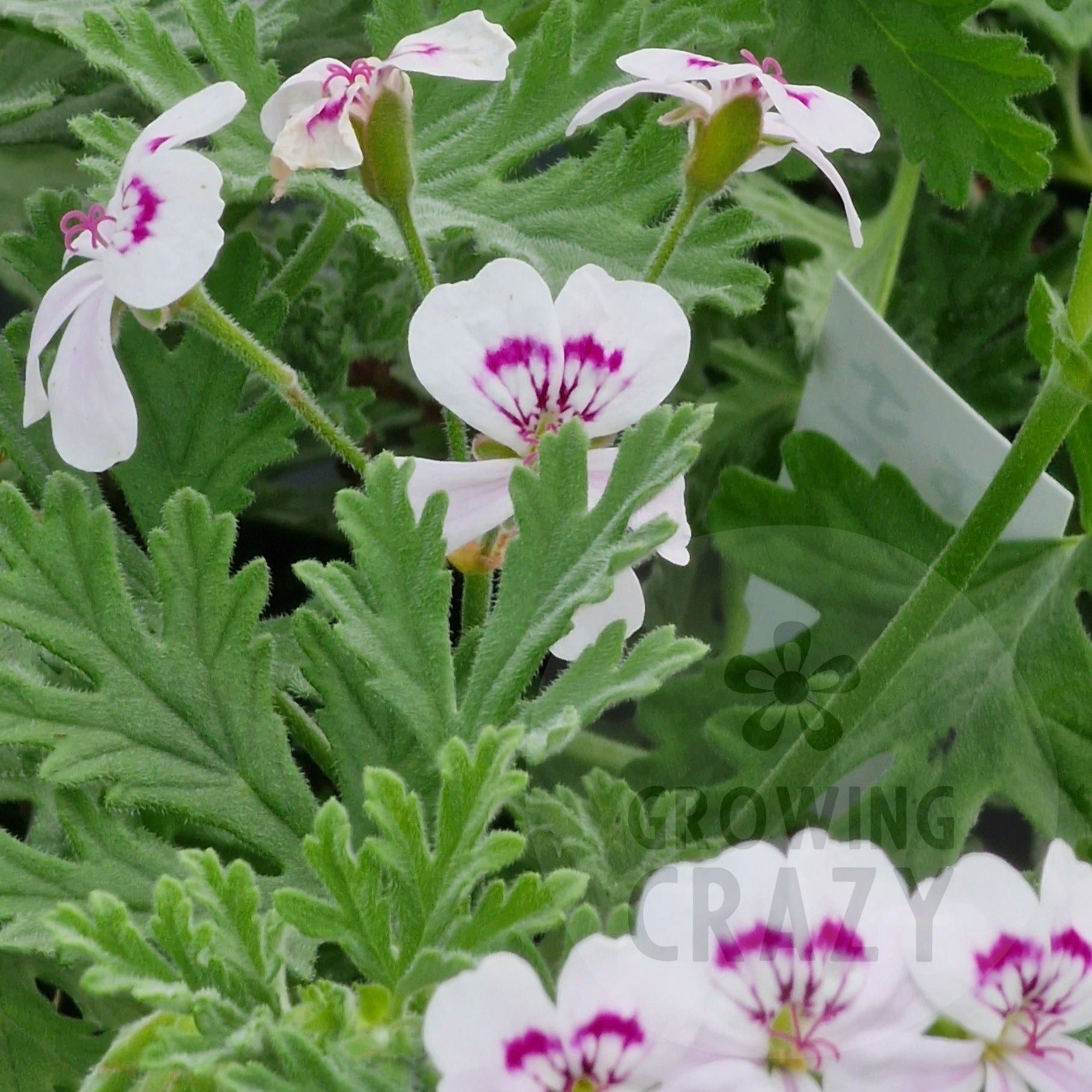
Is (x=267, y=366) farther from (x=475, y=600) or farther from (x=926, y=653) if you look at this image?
(x=926, y=653)

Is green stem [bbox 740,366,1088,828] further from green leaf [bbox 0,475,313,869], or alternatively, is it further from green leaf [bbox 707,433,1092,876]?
green leaf [bbox 0,475,313,869]

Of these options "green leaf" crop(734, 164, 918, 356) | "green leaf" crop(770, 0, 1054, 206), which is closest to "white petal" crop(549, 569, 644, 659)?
"green leaf" crop(770, 0, 1054, 206)

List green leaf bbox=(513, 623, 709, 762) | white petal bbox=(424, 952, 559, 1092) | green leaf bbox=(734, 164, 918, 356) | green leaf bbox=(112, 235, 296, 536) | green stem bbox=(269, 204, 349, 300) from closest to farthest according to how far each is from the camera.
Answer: white petal bbox=(424, 952, 559, 1092)
green leaf bbox=(513, 623, 709, 762)
green leaf bbox=(112, 235, 296, 536)
green stem bbox=(269, 204, 349, 300)
green leaf bbox=(734, 164, 918, 356)

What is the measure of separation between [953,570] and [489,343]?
26cm

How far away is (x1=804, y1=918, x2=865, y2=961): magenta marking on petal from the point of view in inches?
19.2

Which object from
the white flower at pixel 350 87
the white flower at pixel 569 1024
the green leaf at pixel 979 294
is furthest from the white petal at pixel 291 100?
the green leaf at pixel 979 294

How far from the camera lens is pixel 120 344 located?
83 centimetres

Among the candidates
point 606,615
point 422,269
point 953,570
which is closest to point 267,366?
point 422,269

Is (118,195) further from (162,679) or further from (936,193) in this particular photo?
(936,193)

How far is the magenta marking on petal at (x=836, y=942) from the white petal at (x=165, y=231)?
0.34 metres

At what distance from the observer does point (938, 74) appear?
37.4 inches

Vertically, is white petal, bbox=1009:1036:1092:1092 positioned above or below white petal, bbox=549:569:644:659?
below

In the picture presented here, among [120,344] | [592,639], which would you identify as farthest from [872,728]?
[120,344]

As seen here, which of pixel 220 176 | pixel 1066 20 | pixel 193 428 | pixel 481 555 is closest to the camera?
pixel 220 176
